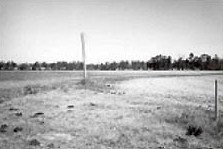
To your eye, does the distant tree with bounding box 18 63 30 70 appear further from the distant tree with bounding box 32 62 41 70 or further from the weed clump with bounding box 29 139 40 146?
the weed clump with bounding box 29 139 40 146

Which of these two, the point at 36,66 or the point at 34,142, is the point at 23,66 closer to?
the point at 36,66

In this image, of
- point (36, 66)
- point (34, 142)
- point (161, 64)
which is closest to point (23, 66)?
point (36, 66)

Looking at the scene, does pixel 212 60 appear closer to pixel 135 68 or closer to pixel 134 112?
pixel 135 68

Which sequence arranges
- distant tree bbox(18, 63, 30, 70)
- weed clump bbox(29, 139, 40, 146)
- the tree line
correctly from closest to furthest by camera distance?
weed clump bbox(29, 139, 40, 146), the tree line, distant tree bbox(18, 63, 30, 70)

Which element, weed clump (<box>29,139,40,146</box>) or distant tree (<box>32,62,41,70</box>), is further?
distant tree (<box>32,62,41,70</box>)

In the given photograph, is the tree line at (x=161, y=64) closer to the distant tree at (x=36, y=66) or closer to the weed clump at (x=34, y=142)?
the distant tree at (x=36, y=66)

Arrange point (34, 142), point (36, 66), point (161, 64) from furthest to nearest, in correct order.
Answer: point (36, 66), point (161, 64), point (34, 142)

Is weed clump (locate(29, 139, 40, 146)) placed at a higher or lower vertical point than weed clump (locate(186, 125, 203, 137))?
higher

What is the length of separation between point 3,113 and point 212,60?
139545 mm

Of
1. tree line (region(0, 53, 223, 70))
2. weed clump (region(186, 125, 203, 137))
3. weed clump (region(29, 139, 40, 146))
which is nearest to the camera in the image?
weed clump (region(29, 139, 40, 146))

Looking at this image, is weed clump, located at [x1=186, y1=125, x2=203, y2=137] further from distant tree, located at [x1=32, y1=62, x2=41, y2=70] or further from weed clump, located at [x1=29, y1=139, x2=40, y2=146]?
distant tree, located at [x1=32, y1=62, x2=41, y2=70]

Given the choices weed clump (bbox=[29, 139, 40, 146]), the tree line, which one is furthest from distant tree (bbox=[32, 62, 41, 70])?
weed clump (bbox=[29, 139, 40, 146])

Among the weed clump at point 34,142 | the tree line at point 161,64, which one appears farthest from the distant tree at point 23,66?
the weed clump at point 34,142

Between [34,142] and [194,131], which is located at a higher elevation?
[34,142]
